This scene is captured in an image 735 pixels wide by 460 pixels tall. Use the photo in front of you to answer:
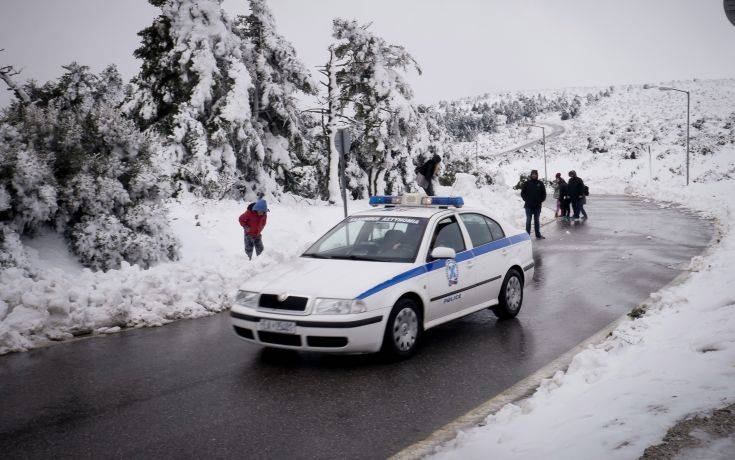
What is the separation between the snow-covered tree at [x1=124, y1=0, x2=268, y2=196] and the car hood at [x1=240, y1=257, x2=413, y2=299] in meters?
18.5

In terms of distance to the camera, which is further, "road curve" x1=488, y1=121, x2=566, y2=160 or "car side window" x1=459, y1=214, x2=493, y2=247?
"road curve" x1=488, y1=121, x2=566, y2=160

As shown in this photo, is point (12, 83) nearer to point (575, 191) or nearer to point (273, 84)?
point (273, 84)

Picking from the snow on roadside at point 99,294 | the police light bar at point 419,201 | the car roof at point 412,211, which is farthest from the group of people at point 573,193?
the police light bar at point 419,201

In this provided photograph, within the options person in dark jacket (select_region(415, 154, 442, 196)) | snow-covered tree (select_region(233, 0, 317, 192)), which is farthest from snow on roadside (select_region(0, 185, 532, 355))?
snow-covered tree (select_region(233, 0, 317, 192))

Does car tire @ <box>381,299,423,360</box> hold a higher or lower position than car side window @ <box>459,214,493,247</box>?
lower

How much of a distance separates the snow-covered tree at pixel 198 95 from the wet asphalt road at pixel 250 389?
56.4ft

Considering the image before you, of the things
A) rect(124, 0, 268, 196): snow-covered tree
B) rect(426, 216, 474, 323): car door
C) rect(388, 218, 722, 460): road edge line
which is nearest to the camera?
rect(388, 218, 722, 460): road edge line

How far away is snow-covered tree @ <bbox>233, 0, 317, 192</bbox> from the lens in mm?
28122

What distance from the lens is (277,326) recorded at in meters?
A: 6.03

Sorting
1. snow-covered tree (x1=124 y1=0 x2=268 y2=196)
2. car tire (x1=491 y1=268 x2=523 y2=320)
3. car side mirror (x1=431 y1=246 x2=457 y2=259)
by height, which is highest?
snow-covered tree (x1=124 y1=0 x2=268 y2=196)

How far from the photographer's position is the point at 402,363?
638 centimetres

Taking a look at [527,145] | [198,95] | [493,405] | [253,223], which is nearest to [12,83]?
[198,95]

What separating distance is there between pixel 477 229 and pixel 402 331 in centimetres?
224

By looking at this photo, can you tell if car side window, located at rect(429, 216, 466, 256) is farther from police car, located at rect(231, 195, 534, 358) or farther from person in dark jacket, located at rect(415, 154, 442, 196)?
person in dark jacket, located at rect(415, 154, 442, 196)
